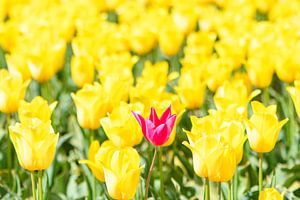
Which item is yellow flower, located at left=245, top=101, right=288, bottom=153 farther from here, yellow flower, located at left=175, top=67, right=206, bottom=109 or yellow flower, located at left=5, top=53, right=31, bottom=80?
yellow flower, located at left=5, top=53, right=31, bottom=80

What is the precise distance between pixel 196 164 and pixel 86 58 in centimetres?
149

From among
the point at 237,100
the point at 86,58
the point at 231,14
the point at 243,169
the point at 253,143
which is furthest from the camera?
the point at 231,14

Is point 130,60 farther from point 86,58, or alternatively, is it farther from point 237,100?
point 237,100

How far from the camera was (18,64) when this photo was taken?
3938 millimetres

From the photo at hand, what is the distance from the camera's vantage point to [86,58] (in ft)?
12.9

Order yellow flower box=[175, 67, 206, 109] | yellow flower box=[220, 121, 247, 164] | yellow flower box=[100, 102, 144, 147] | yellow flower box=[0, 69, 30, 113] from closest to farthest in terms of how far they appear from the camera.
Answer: yellow flower box=[220, 121, 247, 164] < yellow flower box=[100, 102, 144, 147] < yellow flower box=[0, 69, 30, 113] < yellow flower box=[175, 67, 206, 109]

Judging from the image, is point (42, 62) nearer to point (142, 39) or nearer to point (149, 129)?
point (142, 39)

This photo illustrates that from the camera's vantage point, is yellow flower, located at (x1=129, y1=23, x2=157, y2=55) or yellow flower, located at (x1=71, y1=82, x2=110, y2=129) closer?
yellow flower, located at (x1=71, y1=82, x2=110, y2=129)

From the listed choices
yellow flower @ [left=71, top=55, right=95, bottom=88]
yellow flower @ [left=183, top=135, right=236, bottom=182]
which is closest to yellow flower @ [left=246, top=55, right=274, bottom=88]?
yellow flower @ [left=71, top=55, right=95, bottom=88]

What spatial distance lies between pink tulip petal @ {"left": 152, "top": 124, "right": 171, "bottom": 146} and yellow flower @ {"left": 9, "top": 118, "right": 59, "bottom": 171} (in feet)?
1.13

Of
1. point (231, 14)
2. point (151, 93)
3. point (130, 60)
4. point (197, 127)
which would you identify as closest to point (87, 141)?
point (151, 93)

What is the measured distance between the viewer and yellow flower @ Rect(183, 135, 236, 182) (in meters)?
2.54

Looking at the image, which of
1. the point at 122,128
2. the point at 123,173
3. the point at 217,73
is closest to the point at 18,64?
the point at 217,73

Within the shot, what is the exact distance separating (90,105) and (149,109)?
0.80 ft
